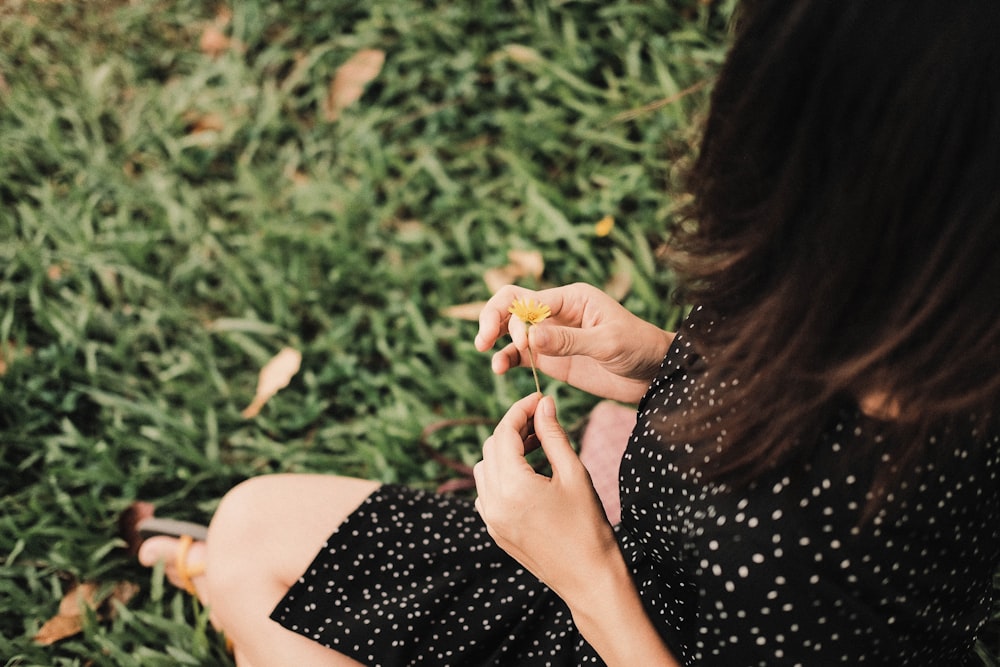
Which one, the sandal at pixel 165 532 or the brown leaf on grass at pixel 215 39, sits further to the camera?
the brown leaf on grass at pixel 215 39

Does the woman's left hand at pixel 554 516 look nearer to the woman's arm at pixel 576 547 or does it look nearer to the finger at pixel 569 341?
the woman's arm at pixel 576 547

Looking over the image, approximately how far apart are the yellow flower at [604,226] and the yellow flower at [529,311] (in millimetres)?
1076

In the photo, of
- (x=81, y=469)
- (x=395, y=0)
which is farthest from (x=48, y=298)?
(x=395, y=0)

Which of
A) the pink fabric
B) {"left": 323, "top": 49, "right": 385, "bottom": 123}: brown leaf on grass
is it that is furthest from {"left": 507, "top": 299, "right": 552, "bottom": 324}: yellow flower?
{"left": 323, "top": 49, "right": 385, "bottom": 123}: brown leaf on grass

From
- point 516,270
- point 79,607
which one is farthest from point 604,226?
point 79,607

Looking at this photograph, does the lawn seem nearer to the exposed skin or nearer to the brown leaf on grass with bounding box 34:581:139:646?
the brown leaf on grass with bounding box 34:581:139:646

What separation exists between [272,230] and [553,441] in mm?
1578

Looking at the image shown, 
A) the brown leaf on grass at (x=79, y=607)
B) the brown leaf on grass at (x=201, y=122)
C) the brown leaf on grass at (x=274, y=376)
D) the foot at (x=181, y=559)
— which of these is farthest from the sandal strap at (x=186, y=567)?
the brown leaf on grass at (x=201, y=122)

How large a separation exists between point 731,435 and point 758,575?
165 millimetres

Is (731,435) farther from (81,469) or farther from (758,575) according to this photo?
(81,469)

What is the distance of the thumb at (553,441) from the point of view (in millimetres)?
1068

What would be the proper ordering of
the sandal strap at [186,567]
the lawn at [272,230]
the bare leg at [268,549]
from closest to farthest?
the bare leg at [268,549] < the sandal strap at [186,567] < the lawn at [272,230]

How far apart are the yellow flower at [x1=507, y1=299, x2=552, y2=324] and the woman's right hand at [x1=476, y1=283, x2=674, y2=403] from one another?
0.05 feet

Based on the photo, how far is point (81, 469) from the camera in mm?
2064
